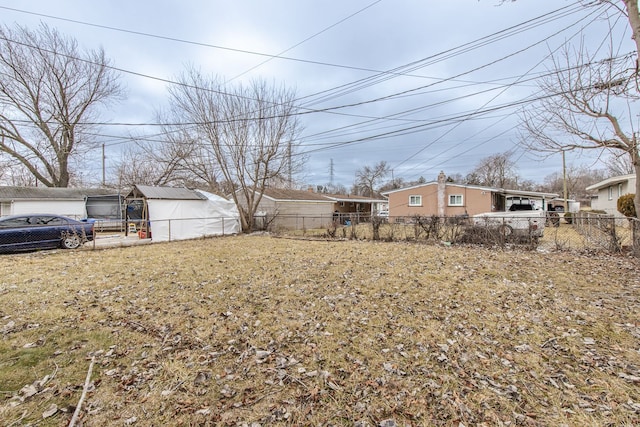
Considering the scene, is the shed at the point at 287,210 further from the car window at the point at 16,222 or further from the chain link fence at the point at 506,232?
the car window at the point at 16,222

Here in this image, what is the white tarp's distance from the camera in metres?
13.3

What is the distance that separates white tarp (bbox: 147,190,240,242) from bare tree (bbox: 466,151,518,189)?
133ft

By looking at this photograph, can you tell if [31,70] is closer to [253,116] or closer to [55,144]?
[55,144]

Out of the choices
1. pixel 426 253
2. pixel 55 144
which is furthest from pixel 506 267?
pixel 55 144

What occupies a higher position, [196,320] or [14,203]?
[14,203]

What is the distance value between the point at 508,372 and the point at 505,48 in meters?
9.85

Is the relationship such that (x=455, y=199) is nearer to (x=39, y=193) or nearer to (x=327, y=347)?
(x=327, y=347)

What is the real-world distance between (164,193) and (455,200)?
69.8 feet

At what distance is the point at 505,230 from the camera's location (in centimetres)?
985

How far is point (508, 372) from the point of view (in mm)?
2910

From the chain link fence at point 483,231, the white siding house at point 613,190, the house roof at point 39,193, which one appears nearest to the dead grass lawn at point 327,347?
the chain link fence at point 483,231

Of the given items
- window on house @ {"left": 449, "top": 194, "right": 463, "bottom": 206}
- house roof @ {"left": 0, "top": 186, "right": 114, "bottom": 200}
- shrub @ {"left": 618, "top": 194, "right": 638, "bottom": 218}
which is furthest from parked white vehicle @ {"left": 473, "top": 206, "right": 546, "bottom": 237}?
house roof @ {"left": 0, "top": 186, "right": 114, "bottom": 200}

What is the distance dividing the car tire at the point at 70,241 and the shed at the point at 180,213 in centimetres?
228

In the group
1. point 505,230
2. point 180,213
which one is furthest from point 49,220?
point 505,230
